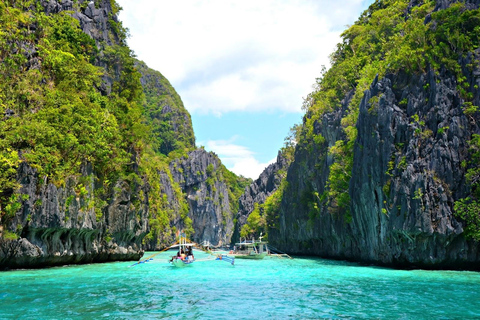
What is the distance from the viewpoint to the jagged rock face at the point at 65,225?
23828 millimetres

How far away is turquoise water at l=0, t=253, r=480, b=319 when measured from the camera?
12.7m

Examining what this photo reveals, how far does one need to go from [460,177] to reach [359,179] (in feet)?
29.8

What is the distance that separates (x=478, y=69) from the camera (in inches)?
1039

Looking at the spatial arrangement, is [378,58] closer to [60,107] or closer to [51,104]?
[60,107]

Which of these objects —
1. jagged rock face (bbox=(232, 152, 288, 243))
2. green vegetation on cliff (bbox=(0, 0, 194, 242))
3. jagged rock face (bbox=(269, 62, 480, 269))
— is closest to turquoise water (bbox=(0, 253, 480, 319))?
jagged rock face (bbox=(269, 62, 480, 269))

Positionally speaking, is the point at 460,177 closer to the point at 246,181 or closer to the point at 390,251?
the point at 390,251

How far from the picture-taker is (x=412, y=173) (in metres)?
27.1

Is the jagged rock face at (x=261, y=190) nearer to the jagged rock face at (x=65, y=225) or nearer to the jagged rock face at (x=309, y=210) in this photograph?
the jagged rock face at (x=309, y=210)

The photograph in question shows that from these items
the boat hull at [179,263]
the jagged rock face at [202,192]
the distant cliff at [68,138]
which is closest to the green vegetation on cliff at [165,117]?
the jagged rock face at [202,192]

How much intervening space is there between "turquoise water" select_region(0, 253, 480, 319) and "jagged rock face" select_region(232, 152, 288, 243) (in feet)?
245

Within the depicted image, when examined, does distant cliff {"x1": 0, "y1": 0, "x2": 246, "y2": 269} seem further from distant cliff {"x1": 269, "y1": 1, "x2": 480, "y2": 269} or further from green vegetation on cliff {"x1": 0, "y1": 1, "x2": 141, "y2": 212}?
distant cliff {"x1": 269, "y1": 1, "x2": 480, "y2": 269}

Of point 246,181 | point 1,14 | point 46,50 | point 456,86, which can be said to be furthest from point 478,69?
point 246,181

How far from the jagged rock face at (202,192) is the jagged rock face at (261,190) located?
1046cm

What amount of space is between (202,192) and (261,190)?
19173 mm
